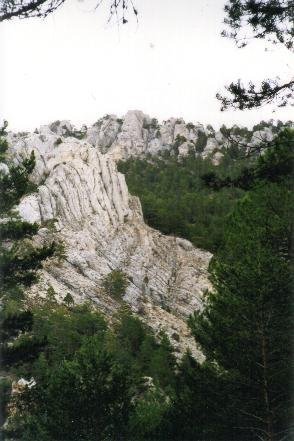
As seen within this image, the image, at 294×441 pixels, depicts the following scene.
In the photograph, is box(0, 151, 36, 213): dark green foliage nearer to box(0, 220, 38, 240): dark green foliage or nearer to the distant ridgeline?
box(0, 220, 38, 240): dark green foliage

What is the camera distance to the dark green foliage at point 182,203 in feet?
262

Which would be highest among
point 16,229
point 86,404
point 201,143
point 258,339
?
point 201,143

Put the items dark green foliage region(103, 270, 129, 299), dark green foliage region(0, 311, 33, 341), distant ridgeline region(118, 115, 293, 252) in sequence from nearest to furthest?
dark green foliage region(0, 311, 33, 341)
dark green foliage region(103, 270, 129, 299)
distant ridgeline region(118, 115, 293, 252)

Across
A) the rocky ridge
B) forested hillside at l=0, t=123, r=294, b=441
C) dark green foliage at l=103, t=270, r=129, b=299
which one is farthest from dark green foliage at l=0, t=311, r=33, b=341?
dark green foliage at l=103, t=270, r=129, b=299

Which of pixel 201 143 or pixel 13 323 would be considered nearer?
pixel 13 323

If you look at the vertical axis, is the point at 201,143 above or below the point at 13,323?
above

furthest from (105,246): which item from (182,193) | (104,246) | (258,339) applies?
(258,339)

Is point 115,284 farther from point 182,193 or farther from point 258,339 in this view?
point 258,339

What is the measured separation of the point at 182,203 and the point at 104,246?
26354mm

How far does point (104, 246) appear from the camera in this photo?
226 ft

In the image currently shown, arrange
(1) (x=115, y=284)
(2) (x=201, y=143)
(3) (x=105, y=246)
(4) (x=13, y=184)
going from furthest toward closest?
(2) (x=201, y=143) → (3) (x=105, y=246) → (1) (x=115, y=284) → (4) (x=13, y=184)

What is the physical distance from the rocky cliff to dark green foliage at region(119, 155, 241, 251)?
166 inches

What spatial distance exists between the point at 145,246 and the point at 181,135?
91.9 m

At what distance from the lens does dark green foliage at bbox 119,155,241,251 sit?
7981 centimetres
